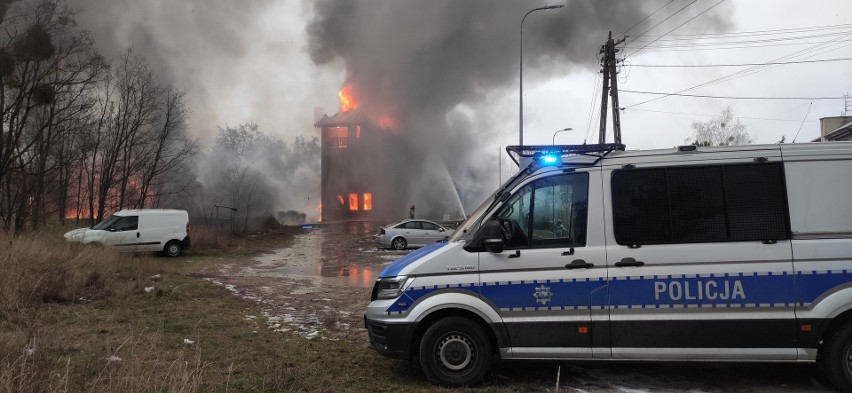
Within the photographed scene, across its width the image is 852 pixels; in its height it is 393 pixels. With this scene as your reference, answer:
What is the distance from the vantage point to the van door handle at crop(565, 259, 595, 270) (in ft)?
13.5

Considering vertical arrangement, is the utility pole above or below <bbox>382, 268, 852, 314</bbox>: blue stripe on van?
above

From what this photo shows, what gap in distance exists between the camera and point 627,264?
13.4 ft

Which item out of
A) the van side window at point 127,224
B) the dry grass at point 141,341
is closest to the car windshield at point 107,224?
the van side window at point 127,224

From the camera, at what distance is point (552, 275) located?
4152mm

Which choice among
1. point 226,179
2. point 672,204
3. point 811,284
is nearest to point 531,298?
point 672,204

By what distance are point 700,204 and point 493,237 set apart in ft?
5.92

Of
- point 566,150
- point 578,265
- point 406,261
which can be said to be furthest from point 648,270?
point 406,261

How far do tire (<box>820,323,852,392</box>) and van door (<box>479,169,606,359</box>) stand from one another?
1864 mm

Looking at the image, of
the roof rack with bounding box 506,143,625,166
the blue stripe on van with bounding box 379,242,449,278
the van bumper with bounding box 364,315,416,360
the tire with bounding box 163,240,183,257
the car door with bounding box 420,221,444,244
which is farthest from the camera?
the car door with bounding box 420,221,444,244

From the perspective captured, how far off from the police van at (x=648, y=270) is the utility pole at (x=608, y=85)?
17.8 m

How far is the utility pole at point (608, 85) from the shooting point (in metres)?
21.2

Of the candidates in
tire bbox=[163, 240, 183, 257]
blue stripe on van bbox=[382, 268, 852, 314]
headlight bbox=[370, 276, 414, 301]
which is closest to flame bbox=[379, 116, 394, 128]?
tire bbox=[163, 240, 183, 257]

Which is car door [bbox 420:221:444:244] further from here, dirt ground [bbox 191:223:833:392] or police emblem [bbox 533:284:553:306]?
police emblem [bbox 533:284:553:306]

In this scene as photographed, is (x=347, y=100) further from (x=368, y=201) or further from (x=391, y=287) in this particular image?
(x=391, y=287)
